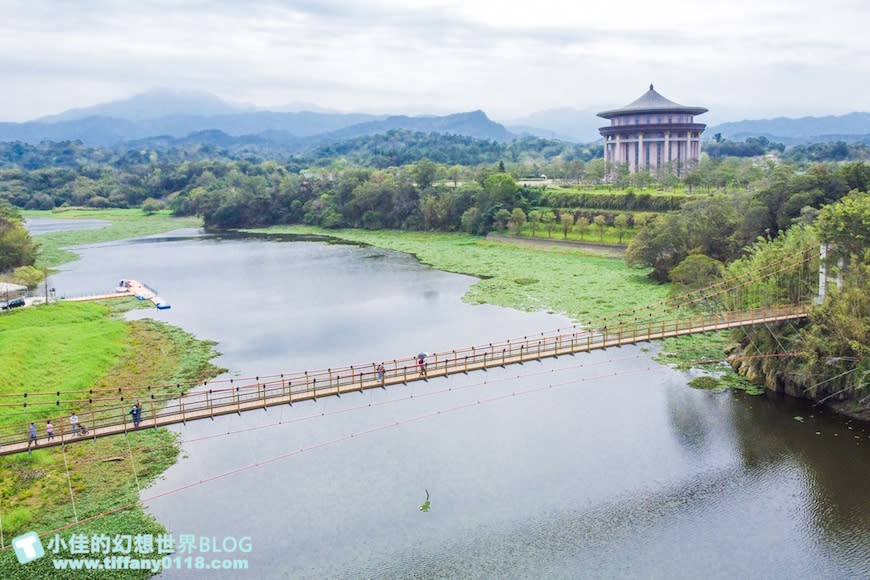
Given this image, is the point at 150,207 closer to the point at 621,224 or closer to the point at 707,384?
the point at 621,224

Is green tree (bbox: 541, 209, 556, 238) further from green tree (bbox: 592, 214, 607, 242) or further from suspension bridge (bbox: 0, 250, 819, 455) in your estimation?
suspension bridge (bbox: 0, 250, 819, 455)

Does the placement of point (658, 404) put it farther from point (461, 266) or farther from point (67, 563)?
point (461, 266)

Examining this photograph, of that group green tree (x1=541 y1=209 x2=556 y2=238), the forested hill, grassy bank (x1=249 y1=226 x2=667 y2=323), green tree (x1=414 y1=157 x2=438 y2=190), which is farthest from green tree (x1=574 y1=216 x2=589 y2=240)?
the forested hill

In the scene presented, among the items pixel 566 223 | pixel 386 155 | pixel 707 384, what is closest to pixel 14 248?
pixel 566 223

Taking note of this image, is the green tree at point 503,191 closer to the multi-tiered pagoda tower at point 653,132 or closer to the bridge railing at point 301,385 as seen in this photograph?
the multi-tiered pagoda tower at point 653,132

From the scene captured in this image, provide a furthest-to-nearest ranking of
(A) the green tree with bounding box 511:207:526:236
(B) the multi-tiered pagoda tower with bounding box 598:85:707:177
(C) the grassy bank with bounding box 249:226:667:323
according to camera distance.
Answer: (B) the multi-tiered pagoda tower with bounding box 598:85:707:177
(A) the green tree with bounding box 511:207:526:236
(C) the grassy bank with bounding box 249:226:667:323

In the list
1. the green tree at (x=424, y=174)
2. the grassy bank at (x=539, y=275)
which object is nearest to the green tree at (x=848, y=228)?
the grassy bank at (x=539, y=275)
